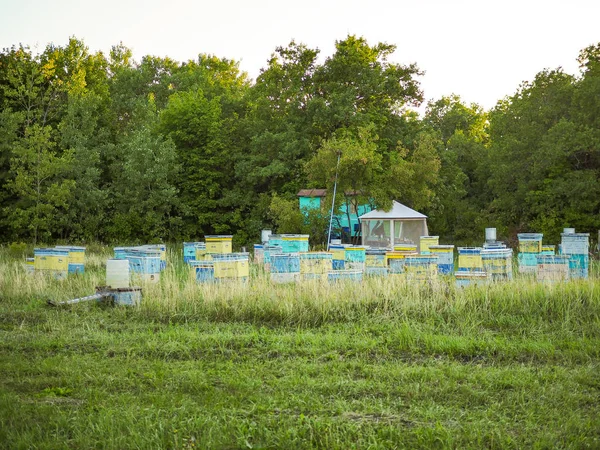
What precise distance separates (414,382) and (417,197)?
63.2 ft

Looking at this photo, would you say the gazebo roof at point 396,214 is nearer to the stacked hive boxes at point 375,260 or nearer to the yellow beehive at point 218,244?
the yellow beehive at point 218,244

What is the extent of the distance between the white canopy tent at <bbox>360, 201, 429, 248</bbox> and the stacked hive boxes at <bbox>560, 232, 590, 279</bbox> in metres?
9.40

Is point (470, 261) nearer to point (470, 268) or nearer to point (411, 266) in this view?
point (470, 268)

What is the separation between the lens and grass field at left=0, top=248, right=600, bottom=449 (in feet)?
14.5

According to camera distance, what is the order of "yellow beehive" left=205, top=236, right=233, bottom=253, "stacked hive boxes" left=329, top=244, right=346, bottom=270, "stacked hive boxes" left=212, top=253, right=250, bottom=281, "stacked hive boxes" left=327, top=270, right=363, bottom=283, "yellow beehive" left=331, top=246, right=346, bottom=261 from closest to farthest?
"stacked hive boxes" left=327, top=270, right=363, bottom=283, "stacked hive boxes" left=212, top=253, right=250, bottom=281, "stacked hive boxes" left=329, top=244, right=346, bottom=270, "yellow beehive" left=331, top=246, right=346, bottom=261, "yellow beehive" left=205, top=236, right=233, bottom=253

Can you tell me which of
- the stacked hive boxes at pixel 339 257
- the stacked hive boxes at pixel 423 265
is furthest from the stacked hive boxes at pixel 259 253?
the stacked hive boxes at pixel 423 265

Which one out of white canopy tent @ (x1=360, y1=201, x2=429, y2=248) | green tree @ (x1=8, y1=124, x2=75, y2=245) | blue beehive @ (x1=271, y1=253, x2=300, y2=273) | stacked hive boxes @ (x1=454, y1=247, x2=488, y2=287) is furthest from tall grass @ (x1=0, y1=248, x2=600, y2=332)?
green tree @ (x1=8, y1=124, x2=75, y2=245)

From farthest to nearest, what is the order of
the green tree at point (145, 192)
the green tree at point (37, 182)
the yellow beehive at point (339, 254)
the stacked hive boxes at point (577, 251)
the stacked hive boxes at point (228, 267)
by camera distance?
the green tree at point (145, 192) → the green tree at point (37, 182) → the yellow beehive at point (339, 254) → the stacked hive boxes at point (577, 251) → the stacked hive boxes at point (228, 267)

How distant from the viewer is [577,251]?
1392cm

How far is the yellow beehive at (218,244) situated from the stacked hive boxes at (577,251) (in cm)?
931

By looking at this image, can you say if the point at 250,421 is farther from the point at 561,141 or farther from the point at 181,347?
the point at 561,141

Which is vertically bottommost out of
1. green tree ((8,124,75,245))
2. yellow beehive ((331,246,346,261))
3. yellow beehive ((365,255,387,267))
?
yellow beehive ((365,255,387,267))

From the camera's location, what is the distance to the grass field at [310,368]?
14.5 feet

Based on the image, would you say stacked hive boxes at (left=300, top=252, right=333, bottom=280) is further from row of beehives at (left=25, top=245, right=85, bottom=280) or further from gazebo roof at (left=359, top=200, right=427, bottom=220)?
gazebo roof at (left=359, top=200, right=427, bottom=220)
